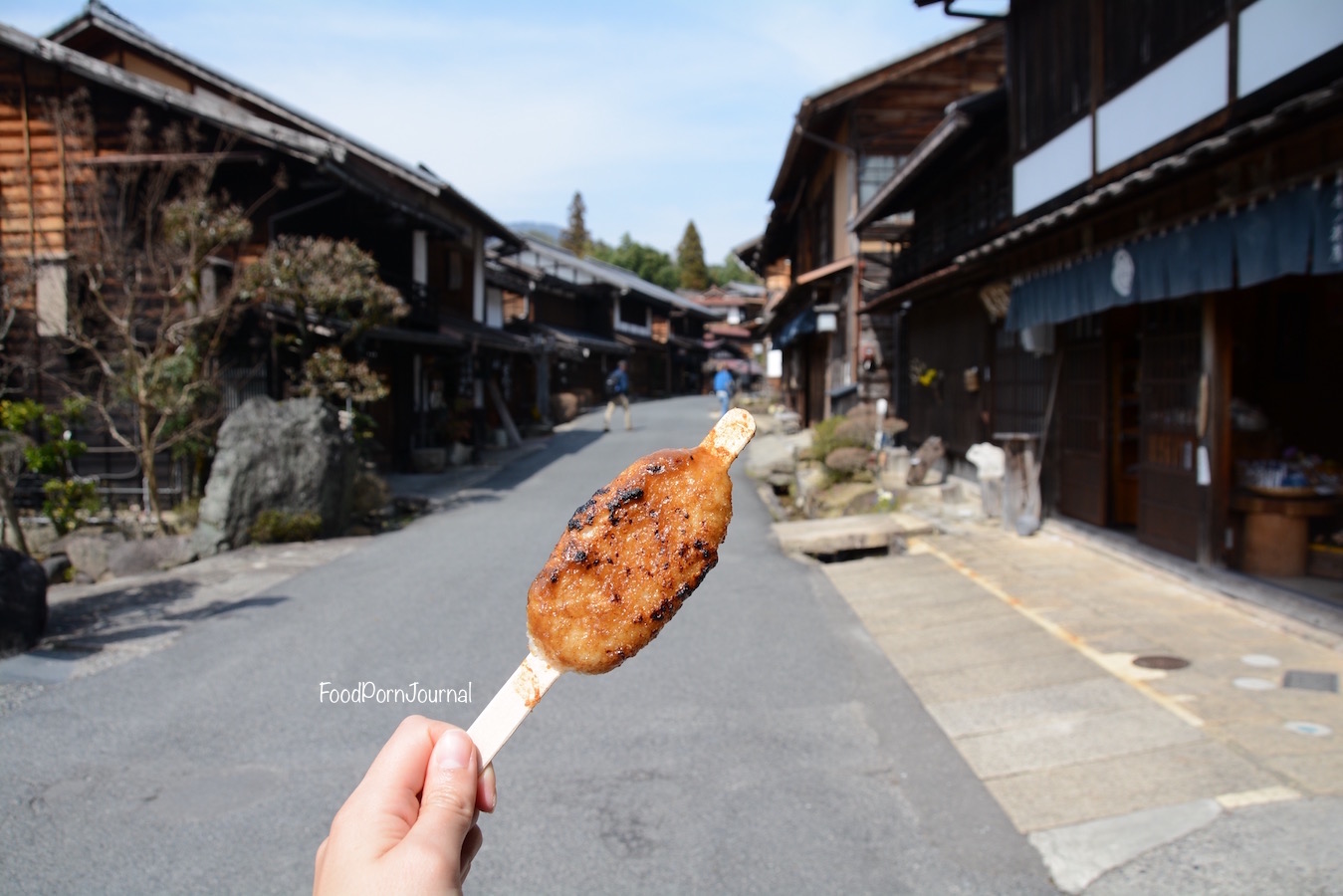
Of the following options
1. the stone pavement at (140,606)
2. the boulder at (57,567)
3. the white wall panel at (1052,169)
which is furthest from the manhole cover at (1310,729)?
the boulder at (57,567)

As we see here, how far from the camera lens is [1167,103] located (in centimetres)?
757

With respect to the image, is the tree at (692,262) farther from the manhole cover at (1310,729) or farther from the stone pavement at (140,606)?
the manhole cover at (1310,729)

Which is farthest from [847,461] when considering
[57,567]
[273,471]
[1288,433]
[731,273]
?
[731,273]

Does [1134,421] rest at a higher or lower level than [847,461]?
higher

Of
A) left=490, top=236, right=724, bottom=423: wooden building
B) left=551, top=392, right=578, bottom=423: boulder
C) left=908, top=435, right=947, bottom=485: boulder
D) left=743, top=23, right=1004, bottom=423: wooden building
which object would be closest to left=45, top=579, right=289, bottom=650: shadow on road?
left=908, top=435, right=947, bottom=485: boulder

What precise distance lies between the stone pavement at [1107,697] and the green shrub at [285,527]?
6.94 m

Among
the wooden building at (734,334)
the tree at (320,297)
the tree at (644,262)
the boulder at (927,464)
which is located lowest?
the boulder at (927,464)

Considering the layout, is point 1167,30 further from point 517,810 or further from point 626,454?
point 626,454

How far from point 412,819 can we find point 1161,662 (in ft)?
19.0

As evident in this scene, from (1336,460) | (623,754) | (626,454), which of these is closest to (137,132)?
(626,454)

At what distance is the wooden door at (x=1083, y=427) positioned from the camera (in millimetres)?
9617

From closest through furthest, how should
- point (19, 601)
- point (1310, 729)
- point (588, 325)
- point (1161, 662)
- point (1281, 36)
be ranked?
point (1310, 729), point (1161, 662), point (1281, 36), point (19, 601), point (588, 325)

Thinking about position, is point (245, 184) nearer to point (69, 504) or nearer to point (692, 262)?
point (69, 504)

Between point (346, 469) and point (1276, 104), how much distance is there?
1103cm
